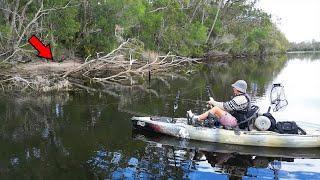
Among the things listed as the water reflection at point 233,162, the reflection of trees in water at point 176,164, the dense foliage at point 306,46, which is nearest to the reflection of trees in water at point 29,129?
the reflection of trees in water at point 176,164

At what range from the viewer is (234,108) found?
10508mm

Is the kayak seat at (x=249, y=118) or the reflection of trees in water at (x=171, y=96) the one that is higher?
the kayak seat at (x=249, y=118)

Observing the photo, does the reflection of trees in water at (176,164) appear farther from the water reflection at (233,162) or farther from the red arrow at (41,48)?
the red arrow at (41,48)

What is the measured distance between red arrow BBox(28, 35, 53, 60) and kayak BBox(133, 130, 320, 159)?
48.6 ft

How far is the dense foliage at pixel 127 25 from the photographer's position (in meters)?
24.1

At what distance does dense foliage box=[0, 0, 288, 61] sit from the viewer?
948 inches

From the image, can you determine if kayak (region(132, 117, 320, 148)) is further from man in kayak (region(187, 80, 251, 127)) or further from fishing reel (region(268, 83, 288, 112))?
fishing reel (region(268, 83, 288, 112))

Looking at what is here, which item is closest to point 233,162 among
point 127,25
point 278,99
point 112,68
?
point 278,99

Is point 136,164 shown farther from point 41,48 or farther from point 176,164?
point 41,48

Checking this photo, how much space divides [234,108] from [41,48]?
56.2 feet

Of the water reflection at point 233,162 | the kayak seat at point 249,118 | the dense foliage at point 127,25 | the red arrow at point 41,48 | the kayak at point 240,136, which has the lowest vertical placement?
the water reflection at point 233,162

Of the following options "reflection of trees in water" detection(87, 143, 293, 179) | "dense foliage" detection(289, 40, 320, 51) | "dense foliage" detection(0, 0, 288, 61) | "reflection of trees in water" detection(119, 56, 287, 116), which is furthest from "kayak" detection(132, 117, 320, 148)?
"dense foliage" detection(289, 40, 320, 51)

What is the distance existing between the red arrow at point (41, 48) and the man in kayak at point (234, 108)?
15.5 meters

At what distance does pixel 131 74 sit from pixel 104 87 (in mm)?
5651
